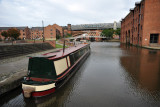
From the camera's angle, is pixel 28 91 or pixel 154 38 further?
pixel 154 38

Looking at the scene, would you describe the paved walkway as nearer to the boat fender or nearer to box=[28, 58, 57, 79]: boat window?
box=[28, 58, 57, 79]: boat window

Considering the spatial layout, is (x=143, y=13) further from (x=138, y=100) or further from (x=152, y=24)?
(x=138, y=100)

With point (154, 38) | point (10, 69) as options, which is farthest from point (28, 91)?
point (154, 38)

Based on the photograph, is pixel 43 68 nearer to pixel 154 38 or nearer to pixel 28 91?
pixel 28 91

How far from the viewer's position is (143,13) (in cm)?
2839

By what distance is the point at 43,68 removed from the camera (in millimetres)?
5375

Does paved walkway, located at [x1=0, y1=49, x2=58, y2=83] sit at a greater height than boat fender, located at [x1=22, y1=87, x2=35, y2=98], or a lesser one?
greater

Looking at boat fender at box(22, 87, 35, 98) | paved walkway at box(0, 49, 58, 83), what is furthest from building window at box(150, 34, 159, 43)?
boat fender at box(22, 87, 35, 98)

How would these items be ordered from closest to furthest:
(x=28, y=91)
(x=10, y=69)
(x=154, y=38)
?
(x=28, y=91) → (x=10, y=69) → (x=154, y=38)

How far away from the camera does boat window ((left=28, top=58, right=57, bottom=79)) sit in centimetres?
535

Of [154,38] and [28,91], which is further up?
[154,38]

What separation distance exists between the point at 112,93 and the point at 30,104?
402cm

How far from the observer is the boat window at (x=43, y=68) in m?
5.35

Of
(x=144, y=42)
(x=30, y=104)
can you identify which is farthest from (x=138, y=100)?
(x=144, y=42)
